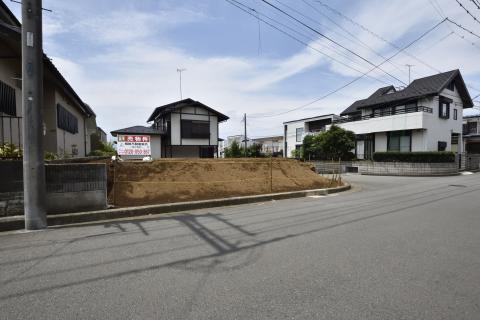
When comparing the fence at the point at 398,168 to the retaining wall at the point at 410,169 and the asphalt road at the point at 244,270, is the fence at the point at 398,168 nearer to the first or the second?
the retaining wall at the point at 410,169

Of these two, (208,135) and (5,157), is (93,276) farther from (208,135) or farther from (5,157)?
(208,135)

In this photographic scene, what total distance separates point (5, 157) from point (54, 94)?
19.4 ft

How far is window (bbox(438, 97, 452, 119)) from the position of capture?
24.2 meters

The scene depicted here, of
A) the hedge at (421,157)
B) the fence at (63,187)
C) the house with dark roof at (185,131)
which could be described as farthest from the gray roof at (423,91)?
the fence at (63,187)

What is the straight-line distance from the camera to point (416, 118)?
22516 millimetres

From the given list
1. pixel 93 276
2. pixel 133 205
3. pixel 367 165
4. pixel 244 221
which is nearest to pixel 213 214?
pixel 244 221

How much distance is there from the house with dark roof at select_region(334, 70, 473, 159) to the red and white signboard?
71.8 ft

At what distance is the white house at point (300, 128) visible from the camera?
36.8 meters

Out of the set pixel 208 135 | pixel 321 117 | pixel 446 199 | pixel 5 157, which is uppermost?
pixel 321 117

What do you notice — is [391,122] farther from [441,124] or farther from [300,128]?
[300,128]

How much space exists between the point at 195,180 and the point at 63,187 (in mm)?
3743

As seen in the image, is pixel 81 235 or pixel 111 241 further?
pixel 81 235

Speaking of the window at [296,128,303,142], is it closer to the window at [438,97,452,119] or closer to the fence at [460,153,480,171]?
the window at [438,97,452,119]

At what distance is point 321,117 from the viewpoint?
3675 cm
